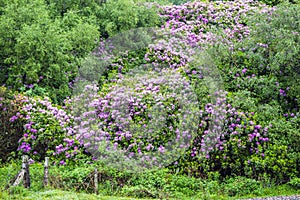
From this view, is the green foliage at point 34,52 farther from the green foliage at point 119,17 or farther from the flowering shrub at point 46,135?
the green foliage at point 119,17

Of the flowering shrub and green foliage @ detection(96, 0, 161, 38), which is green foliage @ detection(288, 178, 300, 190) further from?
green foliage @ detection(96, 0, 161, 38)

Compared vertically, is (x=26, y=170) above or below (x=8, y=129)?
below

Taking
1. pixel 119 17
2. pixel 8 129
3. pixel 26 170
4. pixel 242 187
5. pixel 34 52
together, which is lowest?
pixel 242 187

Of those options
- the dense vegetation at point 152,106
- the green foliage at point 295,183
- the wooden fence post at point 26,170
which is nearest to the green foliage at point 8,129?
the dense vegetation at point 152,106

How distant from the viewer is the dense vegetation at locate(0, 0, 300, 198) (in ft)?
26.4

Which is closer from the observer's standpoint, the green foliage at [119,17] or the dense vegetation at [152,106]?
the dense vegetation at [152,106]

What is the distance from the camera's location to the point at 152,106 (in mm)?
8758

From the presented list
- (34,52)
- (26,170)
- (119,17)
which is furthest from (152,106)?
(119,17)

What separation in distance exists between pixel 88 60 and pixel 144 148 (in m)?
3.38

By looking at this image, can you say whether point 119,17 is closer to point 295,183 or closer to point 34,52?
point 34,52

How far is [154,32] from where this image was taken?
12148 millimetres

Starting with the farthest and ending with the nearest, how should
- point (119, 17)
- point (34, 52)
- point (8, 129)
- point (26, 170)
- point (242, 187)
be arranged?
point (119, 17) < point (34, 52) < point (8, 129) < point (242, 187) < point (26, 170)

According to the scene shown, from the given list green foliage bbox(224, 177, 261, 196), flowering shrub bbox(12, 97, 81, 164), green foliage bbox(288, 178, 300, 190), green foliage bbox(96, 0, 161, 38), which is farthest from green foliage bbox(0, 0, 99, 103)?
green foliage bbox(288, 178, 300, 190)

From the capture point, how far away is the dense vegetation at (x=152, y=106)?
8039 mm
